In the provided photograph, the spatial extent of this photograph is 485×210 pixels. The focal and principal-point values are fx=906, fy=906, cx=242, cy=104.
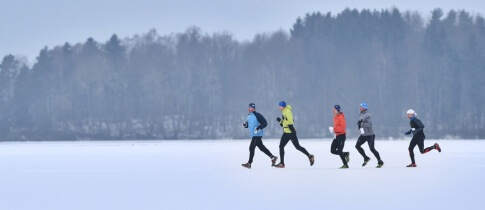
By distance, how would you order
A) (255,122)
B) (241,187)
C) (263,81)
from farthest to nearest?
(263,81)
(255,122)
(241,187)

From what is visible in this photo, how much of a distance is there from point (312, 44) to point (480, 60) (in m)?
17.3

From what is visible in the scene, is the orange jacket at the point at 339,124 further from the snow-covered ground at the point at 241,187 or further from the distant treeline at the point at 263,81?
the distant treeline at the point at 263,81

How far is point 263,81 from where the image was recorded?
289 ft

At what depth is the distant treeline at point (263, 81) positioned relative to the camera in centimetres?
8538

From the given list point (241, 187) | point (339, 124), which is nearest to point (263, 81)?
point (339, 124)

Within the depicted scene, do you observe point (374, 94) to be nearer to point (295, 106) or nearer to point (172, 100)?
point (295, 106)

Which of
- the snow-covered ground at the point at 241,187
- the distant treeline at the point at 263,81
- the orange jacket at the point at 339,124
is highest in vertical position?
the distant treeline at the point at 263,81

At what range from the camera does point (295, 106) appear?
288 feet

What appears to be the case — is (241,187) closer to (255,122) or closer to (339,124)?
(255,122)

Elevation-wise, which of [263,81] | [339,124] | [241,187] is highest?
[263,81]

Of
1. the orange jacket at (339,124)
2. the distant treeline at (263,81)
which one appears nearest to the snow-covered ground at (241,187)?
the orange jacket at (339,124)

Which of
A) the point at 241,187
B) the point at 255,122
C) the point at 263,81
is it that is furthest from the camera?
the point at 263,81

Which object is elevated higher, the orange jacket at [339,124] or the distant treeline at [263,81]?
the distant treeline at [263,81]

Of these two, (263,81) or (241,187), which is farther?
(263,81)
